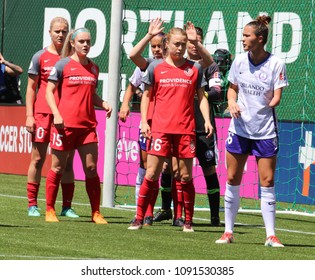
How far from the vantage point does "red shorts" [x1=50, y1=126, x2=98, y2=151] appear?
1248 centimetres

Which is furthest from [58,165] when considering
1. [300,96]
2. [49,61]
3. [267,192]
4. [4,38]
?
[4,38]

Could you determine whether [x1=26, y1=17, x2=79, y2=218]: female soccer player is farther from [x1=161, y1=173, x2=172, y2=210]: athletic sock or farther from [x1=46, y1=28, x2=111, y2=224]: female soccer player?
[x1=161, y1=173, x2=172, y2=210]: athletic sock

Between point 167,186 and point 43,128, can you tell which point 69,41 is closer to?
point 43,128

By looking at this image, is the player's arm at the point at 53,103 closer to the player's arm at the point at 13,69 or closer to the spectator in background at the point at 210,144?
the spectator in background at the point at 210,144

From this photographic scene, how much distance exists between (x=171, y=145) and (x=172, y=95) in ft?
1.56

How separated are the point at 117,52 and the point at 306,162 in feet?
12.1

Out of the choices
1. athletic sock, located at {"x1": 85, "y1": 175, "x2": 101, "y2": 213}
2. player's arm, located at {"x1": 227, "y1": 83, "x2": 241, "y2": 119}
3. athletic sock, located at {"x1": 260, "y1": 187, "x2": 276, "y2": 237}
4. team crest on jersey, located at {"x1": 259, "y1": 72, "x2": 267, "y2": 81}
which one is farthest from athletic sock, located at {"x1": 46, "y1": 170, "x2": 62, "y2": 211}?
team crest on jersey, located at {"x1": 259, "y1": 72, "x2": 267, "y2": 81}

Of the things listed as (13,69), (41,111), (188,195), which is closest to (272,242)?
(188,195)

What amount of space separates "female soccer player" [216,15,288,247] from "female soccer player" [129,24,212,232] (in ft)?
2.64

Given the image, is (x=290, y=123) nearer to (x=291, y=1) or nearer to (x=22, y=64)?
(x=291, y=1)

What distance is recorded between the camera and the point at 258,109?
10875 mm

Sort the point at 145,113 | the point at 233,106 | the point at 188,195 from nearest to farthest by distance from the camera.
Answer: the point at 233,106, the point at 145,113, the point at 188,195

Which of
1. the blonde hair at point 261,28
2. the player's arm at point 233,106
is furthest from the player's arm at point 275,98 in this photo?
the blonde hair at point 261,28

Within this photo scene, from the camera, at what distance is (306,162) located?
17.4 meters
